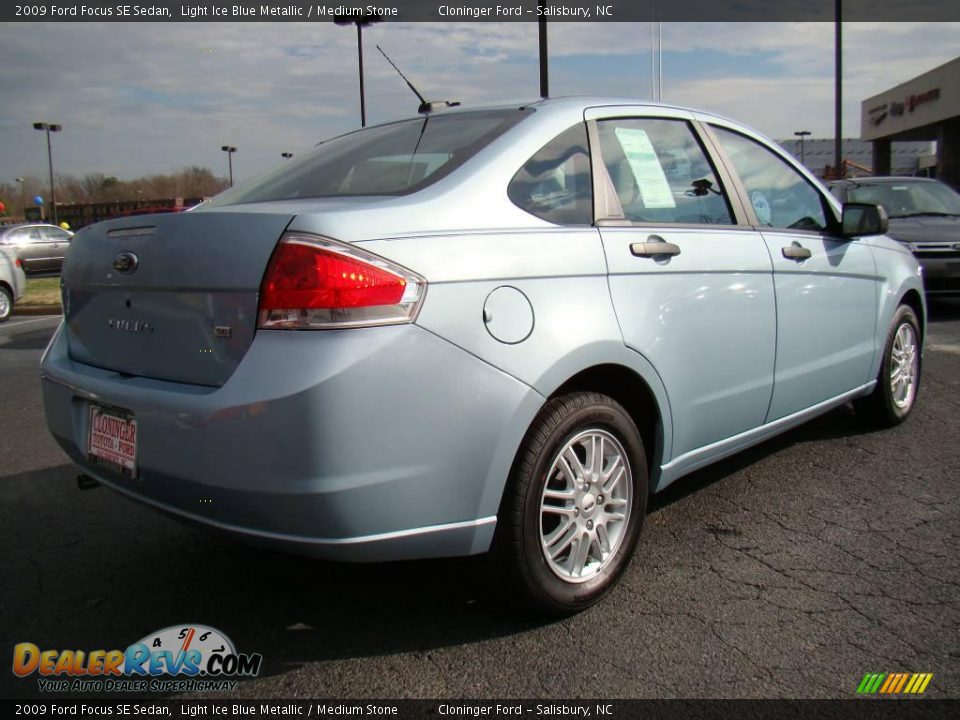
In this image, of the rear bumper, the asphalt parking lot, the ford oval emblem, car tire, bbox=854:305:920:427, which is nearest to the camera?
the rear bumper

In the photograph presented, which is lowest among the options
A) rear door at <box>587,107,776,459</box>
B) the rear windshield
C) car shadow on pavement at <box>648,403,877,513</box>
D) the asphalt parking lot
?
the asphalt parking lot

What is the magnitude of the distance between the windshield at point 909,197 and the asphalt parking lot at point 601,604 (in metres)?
7.37

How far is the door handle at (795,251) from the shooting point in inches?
144

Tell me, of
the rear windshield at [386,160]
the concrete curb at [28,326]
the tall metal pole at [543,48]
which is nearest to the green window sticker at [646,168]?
the rear windshield at [386,160]

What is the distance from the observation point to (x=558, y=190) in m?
2.78

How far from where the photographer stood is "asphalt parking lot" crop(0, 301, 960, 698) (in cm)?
240

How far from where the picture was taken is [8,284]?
1302 cm

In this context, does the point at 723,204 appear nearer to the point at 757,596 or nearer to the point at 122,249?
the point at 757,596

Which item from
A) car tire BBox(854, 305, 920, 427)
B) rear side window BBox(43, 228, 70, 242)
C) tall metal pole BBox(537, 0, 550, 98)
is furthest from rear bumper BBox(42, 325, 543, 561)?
rear side window BBox(43, 228, 70, 242)

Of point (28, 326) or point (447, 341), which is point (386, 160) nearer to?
point (447, 341)

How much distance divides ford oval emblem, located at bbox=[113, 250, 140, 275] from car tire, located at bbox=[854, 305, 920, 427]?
3.88m

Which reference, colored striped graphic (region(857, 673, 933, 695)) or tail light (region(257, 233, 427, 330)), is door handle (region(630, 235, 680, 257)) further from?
colored striped graphic (region(857, 673, 933, 695))

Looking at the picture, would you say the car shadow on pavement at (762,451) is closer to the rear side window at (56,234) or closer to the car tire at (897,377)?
the car tire at (897,377)

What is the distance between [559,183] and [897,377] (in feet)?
10.1
